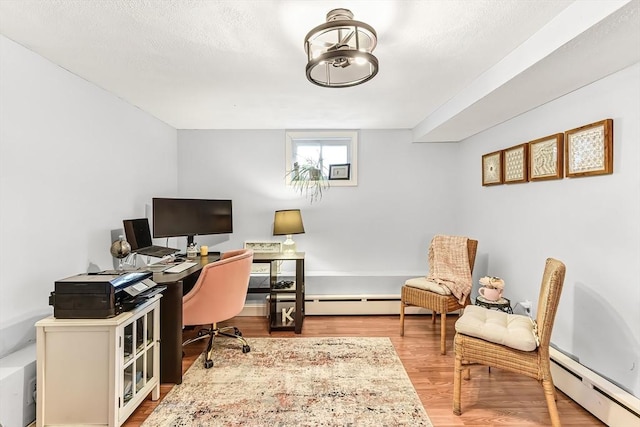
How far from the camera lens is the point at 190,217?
11.2 ft

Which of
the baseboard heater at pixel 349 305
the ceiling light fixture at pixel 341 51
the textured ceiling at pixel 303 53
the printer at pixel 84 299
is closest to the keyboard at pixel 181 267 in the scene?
the printer at pixel 84 299

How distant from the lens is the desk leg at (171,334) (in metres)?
2.33

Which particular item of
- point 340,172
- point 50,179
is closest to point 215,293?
point 50,179

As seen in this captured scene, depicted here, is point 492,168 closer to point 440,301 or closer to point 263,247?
point 440,301

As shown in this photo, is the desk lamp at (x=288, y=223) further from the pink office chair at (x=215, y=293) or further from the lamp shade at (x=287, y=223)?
the pink office chair at (x=215, y=293)

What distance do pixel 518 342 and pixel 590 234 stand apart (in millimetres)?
947

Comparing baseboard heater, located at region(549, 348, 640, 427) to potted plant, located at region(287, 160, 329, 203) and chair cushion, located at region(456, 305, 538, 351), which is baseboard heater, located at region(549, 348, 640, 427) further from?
potted plant, located at region(287, 160, 329, 203)

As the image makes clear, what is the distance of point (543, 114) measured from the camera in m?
2.60

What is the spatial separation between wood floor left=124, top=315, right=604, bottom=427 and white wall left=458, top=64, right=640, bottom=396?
1.32 ft

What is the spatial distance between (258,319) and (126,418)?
1.99m

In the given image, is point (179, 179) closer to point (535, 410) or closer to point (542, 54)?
point (542, 54)

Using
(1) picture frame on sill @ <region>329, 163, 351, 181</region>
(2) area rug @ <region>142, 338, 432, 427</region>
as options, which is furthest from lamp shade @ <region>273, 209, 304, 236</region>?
(2) area rug @ <region>142, 338, 432, 427</region>

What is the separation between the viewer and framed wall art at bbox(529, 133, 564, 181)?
241cm

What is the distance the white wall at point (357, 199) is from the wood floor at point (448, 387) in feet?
2.97
